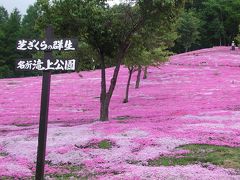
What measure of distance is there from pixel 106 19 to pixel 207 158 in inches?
509

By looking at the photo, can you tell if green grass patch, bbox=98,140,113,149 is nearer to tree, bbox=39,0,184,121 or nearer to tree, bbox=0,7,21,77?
tree, bbox=39,0,184,121

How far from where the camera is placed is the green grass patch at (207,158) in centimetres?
1552

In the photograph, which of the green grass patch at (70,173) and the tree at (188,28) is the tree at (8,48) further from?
the green grass patch at (70,173)

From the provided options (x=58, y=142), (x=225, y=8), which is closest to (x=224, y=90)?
(x=58, y=142)

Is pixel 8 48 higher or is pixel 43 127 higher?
pixel 8 48

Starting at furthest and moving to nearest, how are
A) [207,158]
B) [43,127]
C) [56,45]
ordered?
[207,158], [43,127], [56,45]

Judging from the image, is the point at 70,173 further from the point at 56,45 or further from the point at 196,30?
the point at 196,30

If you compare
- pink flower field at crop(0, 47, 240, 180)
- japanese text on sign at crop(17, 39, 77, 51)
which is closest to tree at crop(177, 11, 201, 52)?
pink flower field at crop(0, 47, 240, 180)

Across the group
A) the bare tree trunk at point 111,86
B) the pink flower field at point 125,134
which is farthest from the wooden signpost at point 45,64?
the bare tree trunk at point 111,86

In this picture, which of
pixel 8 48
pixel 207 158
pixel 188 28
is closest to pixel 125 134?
pixel 207 158

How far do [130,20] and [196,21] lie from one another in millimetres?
80613

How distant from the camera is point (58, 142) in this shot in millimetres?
19875

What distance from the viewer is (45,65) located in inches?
499

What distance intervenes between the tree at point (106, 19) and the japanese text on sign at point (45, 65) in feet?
41.6
